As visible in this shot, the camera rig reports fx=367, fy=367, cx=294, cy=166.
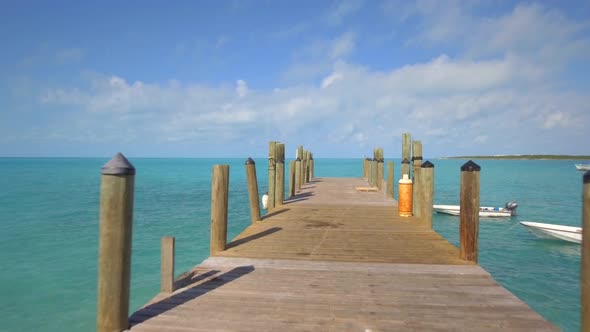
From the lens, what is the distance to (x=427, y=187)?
8227 mm

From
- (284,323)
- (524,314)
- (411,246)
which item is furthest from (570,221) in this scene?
(284,323)

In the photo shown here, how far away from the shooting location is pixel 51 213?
2286cm

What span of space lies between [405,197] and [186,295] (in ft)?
23.5

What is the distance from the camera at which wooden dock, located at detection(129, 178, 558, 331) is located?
3486 mm

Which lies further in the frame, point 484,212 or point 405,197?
point 484,212

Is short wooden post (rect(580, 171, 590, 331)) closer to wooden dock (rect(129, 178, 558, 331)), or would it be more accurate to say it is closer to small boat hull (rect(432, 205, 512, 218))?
wooden dock (rect(129, 178, 558, 331))

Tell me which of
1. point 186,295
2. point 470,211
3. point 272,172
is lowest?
point 186,295

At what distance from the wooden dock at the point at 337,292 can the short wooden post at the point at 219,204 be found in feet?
0.65

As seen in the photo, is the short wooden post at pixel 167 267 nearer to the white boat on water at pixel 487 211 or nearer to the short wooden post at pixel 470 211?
the short wooden post at pixel 470 211

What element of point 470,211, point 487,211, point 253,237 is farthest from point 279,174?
point 487,211

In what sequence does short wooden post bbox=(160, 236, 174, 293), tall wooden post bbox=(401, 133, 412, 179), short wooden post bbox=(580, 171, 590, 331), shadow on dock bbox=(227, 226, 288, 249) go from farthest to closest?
tall wooden post bbox=(401, 133, 412, 179), shadow on dock bbox=(227, 226, 288, 249), short wooden post bbox=(160, 236, 174, 293), short wooden post bbox=(580, 171, 590, 331)

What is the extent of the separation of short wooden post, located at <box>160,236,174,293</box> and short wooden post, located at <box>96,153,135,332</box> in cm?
78

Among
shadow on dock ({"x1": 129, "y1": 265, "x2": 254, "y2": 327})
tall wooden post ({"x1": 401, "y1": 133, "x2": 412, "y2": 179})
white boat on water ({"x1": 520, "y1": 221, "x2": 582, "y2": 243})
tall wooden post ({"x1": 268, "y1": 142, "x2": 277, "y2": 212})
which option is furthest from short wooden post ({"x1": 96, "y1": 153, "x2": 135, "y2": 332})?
white boat on water ({"x1": 520, "y1": 221, "x2": 582, "y2": 243})

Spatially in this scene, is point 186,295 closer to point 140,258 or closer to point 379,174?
point 140,258
